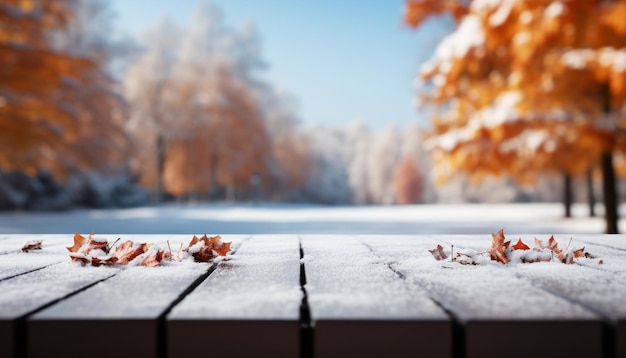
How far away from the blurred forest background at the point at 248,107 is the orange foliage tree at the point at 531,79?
26 mm

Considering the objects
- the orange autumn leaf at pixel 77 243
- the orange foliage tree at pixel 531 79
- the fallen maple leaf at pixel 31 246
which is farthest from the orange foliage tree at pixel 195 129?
A: the orange autumn leaf at pixel 77 243

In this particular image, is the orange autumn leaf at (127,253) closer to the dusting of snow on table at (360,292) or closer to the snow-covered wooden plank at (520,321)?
the dusting of snow on table at (360,292)

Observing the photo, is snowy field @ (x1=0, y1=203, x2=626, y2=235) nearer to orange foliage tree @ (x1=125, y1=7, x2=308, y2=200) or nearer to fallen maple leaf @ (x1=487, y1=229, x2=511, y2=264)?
fallen maple leaf @ (x1=487, y1=229, x2=511, y2=264)

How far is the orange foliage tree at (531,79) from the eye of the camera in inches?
244

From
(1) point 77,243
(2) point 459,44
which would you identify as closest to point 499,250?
(1) point 77,243

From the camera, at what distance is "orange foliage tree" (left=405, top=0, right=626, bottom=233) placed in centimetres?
620

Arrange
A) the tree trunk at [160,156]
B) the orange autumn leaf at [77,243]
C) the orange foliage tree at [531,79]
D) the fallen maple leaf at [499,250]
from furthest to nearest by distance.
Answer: the tree trunk at [160,156]
the orange foliage tree at [531,79]
the orange autumn leaf at [77,243]
the fallen maple leaf at [499,250]

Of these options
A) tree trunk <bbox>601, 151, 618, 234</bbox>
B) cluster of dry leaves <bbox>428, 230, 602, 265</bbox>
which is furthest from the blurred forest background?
cluster of dry leaves <bbox>428, 230, 602, 265</bbox>

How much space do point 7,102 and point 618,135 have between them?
11066 mm

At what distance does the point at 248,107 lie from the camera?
24625 mm

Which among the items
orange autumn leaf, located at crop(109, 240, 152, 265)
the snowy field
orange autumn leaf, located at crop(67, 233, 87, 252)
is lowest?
the snowy field

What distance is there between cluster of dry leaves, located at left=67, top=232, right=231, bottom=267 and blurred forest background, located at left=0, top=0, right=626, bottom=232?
213 inches

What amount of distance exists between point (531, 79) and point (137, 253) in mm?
7141

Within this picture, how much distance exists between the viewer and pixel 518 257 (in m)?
2.01
